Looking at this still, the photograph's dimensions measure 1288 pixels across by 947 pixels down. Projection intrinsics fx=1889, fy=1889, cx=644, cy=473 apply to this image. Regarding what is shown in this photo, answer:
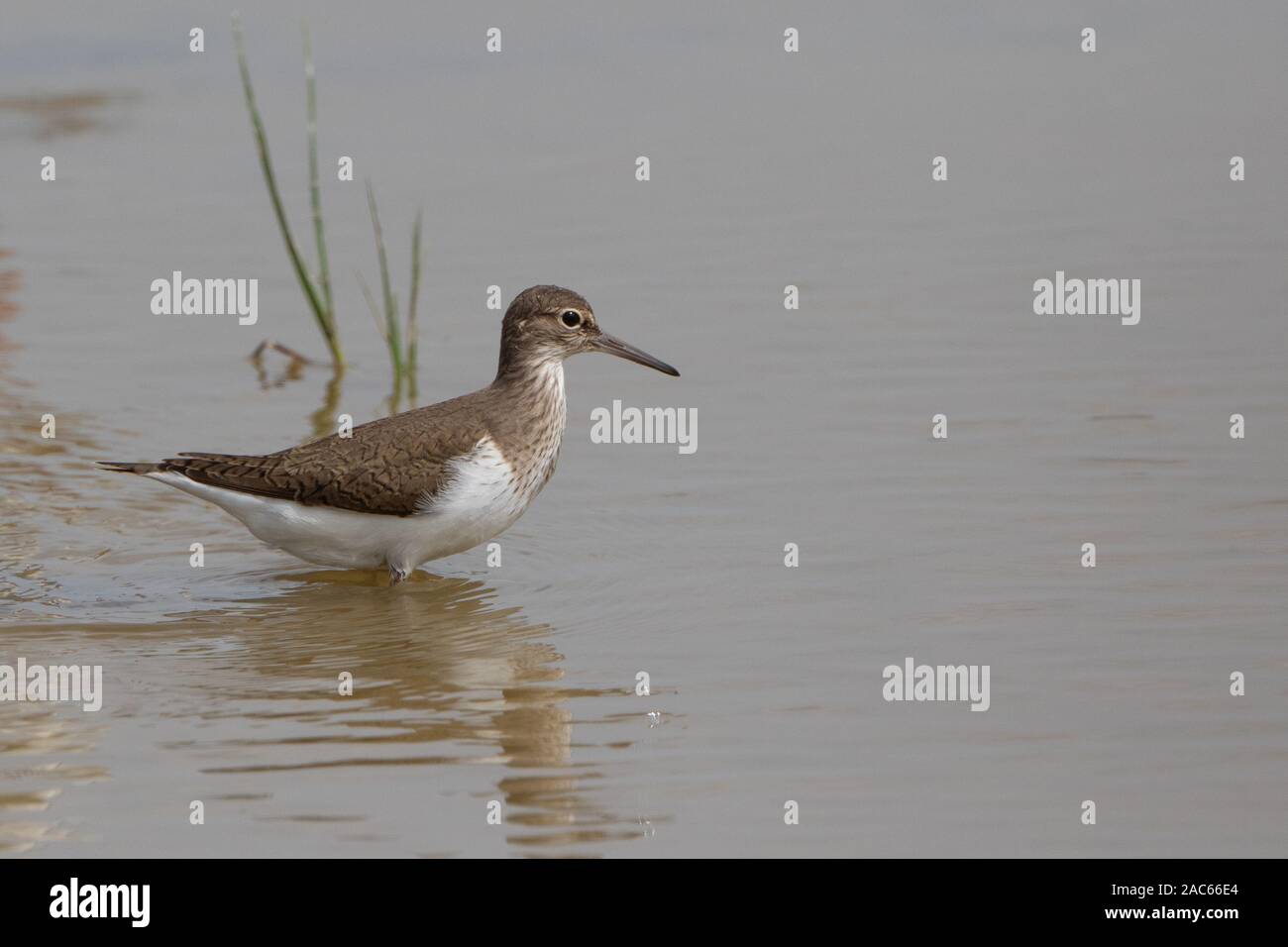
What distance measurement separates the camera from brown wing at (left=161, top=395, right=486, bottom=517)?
8.96 metres

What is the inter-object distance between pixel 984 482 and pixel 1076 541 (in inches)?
37.5

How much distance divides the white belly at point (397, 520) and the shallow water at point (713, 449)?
0.24 meters

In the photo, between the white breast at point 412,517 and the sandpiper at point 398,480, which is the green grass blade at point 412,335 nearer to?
the sandpiper at point 398,480

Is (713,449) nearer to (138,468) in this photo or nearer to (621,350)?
(621,350)

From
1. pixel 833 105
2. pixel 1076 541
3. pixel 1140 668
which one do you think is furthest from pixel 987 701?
pixel 833 105

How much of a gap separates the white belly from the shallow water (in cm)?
24

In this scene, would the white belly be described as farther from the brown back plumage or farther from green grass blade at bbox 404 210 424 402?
green grass blade at bbox 404 210 424 402

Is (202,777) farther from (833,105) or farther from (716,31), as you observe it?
(716,31)

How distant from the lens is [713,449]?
1047 centimetres

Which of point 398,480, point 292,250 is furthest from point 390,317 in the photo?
point 398,480

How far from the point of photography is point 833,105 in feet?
55.1

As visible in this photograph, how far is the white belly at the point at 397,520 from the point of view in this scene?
8891mm

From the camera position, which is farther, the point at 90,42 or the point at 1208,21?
the point at 90,42

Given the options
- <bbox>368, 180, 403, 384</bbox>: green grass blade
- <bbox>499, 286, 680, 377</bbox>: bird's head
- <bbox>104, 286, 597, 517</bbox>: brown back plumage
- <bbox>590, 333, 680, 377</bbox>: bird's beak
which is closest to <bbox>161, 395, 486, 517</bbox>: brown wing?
<bbox>104, 286, 597, 517</bbox>: brown back plumage
